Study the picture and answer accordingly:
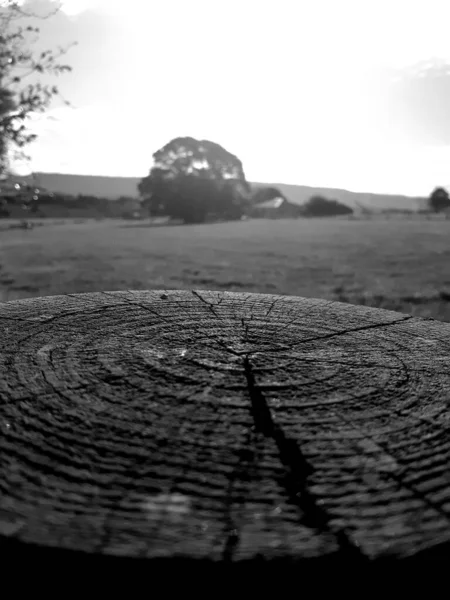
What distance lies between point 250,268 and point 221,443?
9399 millimetres

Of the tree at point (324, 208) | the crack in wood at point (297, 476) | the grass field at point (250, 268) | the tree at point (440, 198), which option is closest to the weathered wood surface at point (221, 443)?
the crack in wood at point (297, 476)

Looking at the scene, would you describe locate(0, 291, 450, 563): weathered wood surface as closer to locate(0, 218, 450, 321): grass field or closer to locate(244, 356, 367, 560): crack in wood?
locate(244, 356, 367, 560): crack in wood

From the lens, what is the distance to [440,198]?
47312 millimetres

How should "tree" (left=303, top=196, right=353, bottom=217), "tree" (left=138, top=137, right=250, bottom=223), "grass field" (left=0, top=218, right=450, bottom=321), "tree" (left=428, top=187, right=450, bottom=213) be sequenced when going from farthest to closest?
"tree" (left=428, top=187, right=450, bottom=213) → "tree" (left=303, top=196, right=353, bottom=217) → "tree" (left=138, top=137, right=250, bottom=223) → "grass field" (left=0, top=218, right=450, bottom=321)

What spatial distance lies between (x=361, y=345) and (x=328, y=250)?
41.0 ft

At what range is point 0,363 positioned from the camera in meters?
1.50

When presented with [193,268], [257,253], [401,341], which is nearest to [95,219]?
[257,253]

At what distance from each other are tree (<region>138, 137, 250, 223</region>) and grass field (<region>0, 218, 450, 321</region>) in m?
15.6

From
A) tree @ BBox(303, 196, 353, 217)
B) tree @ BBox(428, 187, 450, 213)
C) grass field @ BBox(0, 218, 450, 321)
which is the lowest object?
grass field @ BBox(0, 218, 450, 321)

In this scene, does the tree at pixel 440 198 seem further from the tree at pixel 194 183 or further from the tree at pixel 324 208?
the tree at pixel 194 183

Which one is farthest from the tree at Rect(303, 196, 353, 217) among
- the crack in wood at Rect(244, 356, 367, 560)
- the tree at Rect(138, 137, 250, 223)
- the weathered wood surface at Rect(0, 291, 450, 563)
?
the crack in wood at Rect(244, 356, 367, 560)

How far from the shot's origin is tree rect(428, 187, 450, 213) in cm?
4716

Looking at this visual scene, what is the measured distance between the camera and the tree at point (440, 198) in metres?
47.2

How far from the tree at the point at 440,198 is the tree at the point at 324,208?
939 centimetres
